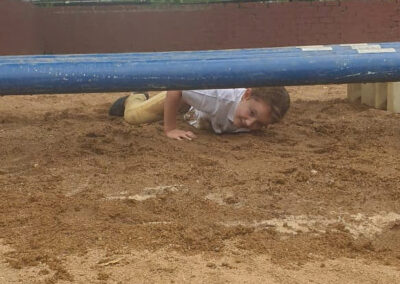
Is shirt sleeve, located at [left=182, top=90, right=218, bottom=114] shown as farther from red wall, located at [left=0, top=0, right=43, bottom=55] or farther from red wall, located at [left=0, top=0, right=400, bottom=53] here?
red wall, located at [left=0, top=0, right=400, bottom=53]

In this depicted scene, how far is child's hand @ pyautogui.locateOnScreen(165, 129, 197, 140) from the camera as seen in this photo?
3.95m

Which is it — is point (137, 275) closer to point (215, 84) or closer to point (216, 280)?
point (216, 280)

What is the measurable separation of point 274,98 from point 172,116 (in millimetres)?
623

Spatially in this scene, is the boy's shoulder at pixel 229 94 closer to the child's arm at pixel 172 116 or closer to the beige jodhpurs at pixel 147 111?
the child's arm at pixel 172 116

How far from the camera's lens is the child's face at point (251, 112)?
3936mm

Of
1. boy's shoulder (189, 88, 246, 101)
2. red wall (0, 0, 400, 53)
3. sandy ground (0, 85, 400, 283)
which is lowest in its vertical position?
sandy ground (0, 85, 400, 283)

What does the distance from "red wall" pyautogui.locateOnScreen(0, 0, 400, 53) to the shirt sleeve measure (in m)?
3.14

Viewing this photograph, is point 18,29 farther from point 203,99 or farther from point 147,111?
point 203,99

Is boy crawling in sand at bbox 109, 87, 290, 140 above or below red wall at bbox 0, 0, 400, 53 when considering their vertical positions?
below

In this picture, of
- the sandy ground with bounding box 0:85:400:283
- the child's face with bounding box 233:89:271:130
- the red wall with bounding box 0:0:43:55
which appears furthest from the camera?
the red wall with bounding box 0:0:43:55

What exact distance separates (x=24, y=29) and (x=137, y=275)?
5.12 metres

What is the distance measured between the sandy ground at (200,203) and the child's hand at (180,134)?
2.0 inches

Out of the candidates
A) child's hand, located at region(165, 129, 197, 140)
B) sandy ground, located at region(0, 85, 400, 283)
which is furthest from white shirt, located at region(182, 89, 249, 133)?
child's hand, located at region(165, 129, 197, 140)

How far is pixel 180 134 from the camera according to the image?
3.99 metres
